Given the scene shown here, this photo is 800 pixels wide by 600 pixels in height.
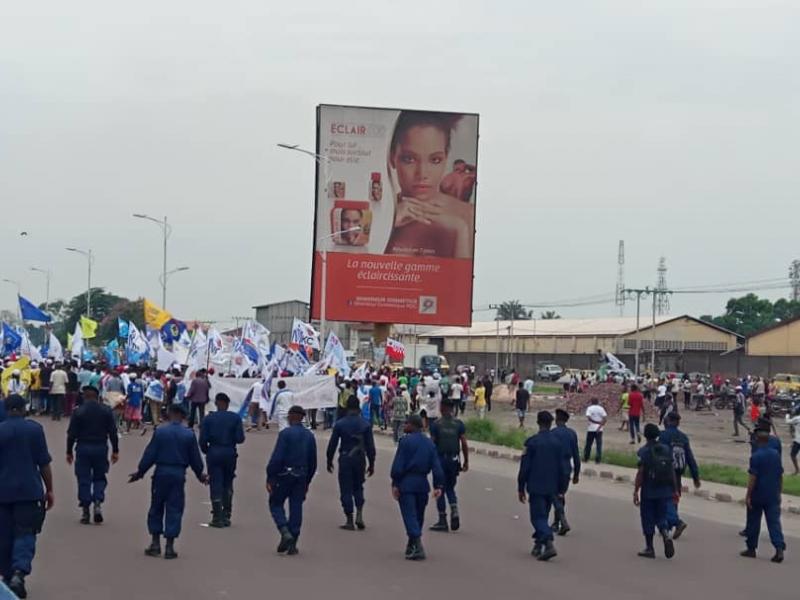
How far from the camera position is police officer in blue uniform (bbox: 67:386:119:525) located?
13.6m

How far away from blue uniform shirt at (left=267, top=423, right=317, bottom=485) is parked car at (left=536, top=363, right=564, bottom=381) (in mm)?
69769

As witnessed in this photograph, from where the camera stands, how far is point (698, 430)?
40969mm

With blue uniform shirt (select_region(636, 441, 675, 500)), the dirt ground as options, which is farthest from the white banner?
blue uniform shirt (select_region(636, 441, 675, 500))

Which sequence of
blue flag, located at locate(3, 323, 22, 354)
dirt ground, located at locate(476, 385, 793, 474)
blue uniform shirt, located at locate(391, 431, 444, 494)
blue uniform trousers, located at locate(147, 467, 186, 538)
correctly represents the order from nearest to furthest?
blue uniform trousers, located at locate(147, 467, 186, 538) < blue uniform shirt, located at locate(391, 431, 444, 494) < dirt ground, located at locate(476, 385, 793, 474) < blue flag, located at locate(3, 323, 22, 354)

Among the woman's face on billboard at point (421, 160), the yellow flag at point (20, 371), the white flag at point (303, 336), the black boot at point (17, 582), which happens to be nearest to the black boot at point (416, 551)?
the black boot at point (17, 582)

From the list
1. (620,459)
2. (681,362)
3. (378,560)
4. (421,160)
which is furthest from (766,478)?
(681,362)

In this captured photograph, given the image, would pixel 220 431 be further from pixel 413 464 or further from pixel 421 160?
pixel 421 160

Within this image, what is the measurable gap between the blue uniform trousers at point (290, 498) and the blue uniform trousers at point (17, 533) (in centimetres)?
317

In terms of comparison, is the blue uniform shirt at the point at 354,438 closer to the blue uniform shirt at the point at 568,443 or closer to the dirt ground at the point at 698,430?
the blue uniform shirt at the point at 568,443

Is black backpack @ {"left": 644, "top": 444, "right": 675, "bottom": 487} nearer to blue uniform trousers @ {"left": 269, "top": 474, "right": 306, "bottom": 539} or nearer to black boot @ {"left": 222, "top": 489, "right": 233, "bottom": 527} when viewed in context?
blue uniform trousers @ {"left": 269, "top": 474, "right": 306, "bottom": 539}

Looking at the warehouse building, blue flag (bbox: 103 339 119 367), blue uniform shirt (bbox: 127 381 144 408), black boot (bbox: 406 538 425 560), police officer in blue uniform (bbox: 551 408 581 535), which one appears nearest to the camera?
black boot (bbox: 406 538 425 560)

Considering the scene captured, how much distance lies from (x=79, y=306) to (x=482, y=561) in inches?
4367

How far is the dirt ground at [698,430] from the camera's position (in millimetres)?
30125

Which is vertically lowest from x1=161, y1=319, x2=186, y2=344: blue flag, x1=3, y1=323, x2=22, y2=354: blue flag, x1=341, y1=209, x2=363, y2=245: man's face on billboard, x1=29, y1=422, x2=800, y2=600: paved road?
x1=29, y1=422, x2=800, y2=600: paved road
